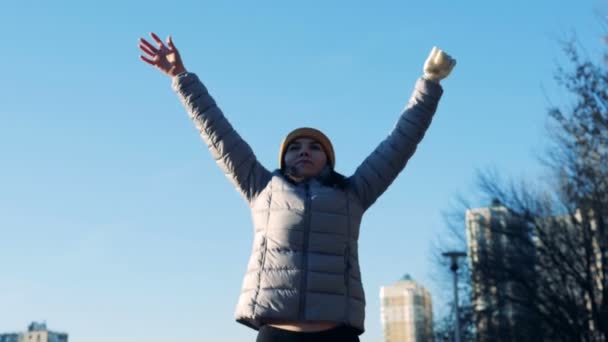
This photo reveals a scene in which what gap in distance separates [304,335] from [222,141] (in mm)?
1084

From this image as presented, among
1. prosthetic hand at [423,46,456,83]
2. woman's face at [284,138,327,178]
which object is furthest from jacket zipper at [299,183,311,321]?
prosthetic hand at [423,46,456,83]

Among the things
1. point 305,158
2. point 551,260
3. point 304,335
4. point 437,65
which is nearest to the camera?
point 304,335

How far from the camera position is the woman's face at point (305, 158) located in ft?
14.8

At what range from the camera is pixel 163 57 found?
4.81 metres

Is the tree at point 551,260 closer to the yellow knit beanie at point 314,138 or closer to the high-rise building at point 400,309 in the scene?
the yellow knit beanie at point 314,138

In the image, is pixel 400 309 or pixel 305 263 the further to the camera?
pixel 400 309

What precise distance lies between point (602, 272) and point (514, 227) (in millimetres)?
2365

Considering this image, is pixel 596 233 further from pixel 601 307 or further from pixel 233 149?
pixel 233 149

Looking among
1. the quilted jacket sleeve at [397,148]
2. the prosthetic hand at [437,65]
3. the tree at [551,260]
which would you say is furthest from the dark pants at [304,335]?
the tree at [551,260]

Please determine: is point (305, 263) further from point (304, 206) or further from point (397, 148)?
point (397, 148)

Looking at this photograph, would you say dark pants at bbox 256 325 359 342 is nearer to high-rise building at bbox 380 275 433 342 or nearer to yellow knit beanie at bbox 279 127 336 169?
yellow knit beanie at bbox 279 127 336 169

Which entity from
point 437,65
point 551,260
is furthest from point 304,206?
point 551,260

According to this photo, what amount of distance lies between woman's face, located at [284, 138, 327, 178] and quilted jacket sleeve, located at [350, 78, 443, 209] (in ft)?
0.60

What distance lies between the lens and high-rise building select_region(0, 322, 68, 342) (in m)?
143
